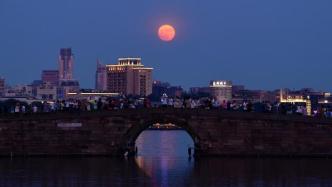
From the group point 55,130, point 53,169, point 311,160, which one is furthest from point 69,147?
point 311,160

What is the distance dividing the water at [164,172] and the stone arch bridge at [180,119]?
6.42 feet

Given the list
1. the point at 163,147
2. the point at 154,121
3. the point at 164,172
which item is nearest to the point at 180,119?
the point at 154,121

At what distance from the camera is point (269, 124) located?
61.3 meters

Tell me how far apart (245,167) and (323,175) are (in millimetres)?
5913

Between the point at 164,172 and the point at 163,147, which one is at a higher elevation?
the point at 163,147

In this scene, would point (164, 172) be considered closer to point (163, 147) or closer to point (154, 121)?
point (154, 121)

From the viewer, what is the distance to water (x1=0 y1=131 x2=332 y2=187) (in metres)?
44.6

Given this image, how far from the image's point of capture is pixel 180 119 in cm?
6206

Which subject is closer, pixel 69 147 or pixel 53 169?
pixel 53 169

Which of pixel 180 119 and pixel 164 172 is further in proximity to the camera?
pixel 180 119

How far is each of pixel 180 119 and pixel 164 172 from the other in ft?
36.7

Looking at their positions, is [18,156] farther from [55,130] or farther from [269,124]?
[269,124]

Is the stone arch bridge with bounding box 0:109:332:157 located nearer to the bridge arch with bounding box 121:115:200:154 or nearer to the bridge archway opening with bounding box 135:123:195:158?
the bridge arch with bounding box 121:115:200:154

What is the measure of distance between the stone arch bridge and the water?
77.1 inches
